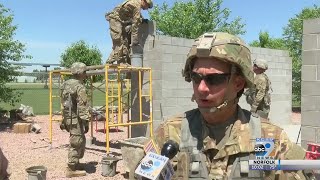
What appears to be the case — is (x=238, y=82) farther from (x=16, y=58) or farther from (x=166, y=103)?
(x=16, y=58)

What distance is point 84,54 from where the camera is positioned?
24.1m

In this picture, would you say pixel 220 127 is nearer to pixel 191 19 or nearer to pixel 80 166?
pixel 80 166

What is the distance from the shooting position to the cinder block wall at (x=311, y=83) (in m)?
5.53

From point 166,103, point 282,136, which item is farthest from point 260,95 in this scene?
point 282,136

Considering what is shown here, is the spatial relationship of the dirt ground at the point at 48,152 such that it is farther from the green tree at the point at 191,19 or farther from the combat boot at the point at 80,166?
the green tree at the point at 191,19

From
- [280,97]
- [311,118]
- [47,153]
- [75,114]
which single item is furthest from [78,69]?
[280,97]

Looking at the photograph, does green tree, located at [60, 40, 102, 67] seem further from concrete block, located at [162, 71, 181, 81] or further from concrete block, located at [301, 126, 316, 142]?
concrete block, located at [301, 126, 316, 142]

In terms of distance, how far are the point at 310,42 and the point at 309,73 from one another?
1.46 ft

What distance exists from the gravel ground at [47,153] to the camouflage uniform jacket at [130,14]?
115 inches

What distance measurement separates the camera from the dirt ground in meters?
7.47

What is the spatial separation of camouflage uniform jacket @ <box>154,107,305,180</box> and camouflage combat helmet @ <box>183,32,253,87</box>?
9.6 inches

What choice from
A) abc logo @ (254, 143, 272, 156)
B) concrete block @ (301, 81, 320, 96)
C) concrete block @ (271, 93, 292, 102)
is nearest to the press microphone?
abc logo @ (254, 143, 272, 156)

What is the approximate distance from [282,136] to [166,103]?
7.10 meters

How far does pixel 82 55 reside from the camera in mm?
24078
